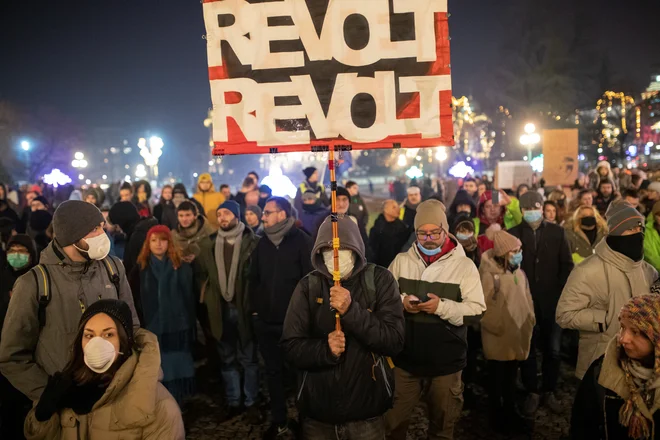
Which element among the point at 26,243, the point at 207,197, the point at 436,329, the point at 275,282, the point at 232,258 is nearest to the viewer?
the point at 436,329

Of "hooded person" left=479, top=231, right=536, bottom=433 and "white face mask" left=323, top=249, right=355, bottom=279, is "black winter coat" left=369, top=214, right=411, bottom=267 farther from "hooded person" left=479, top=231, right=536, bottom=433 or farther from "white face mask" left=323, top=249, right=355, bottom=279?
"white face mask" left=323, top=249, right=355, bottom=279

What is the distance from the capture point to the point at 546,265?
5922mm

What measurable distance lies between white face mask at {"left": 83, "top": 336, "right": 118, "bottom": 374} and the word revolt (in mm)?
1642

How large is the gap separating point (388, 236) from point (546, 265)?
2933mm

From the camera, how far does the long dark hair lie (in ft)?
9.00

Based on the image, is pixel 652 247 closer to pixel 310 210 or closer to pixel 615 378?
pixel 615 378

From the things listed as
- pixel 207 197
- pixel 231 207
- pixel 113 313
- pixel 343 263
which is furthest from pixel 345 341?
pixel 207 197

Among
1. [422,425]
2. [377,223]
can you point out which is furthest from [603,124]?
[422,425]

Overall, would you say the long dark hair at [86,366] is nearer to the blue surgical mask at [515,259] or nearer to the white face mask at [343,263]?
the white face mask at [343,263]

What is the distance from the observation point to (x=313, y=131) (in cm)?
351

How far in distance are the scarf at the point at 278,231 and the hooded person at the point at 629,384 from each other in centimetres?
331

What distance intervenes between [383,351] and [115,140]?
418 ft

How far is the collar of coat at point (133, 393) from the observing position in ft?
8.75

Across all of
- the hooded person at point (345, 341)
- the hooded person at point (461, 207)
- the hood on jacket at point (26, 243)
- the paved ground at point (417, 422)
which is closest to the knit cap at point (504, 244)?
the paved ground at point (417, 422)
